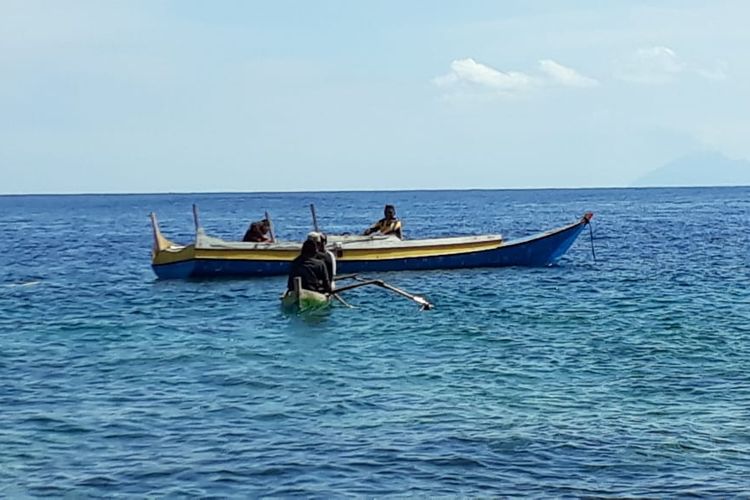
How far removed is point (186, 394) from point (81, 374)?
2.49m

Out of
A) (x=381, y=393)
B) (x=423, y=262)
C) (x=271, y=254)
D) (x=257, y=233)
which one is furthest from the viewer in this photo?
(x=257, y=233)

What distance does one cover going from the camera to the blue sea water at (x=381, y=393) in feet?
35.3

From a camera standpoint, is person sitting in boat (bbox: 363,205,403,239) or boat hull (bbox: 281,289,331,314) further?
person sitting in boat (bbox: 363,205,403,239)

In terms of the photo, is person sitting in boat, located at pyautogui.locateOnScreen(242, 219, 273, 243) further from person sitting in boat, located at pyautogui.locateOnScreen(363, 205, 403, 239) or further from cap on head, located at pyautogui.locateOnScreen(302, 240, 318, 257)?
cap on head, located at pyautogui.locateOnScreen(302, 240, 318, 257)

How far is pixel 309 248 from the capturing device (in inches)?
930

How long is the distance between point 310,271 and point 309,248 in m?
0.54

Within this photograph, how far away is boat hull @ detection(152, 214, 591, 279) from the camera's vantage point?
30906 mm

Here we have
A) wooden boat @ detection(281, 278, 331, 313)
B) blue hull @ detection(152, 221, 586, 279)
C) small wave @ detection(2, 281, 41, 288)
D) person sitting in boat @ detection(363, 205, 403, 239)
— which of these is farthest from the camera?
person sitting in boat @ detection(363, 205, 403, 239)

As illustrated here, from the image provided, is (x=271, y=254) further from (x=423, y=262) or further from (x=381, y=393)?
(x=381, y=393)

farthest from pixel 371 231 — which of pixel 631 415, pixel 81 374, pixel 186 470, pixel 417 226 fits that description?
pixel 417 226

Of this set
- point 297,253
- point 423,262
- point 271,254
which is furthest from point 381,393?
point 423,262

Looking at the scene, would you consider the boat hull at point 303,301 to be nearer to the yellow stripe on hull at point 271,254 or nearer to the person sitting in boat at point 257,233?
the yellow stripe on hull at point 271,254

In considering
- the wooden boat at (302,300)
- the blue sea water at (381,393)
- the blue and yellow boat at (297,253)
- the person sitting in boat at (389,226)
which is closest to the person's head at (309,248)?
the wooden boat at (302,300)

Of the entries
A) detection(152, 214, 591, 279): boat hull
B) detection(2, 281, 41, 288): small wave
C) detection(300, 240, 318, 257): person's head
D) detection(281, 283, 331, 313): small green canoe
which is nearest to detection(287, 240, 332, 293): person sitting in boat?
detection(300, 240, 318, 257): person's head
